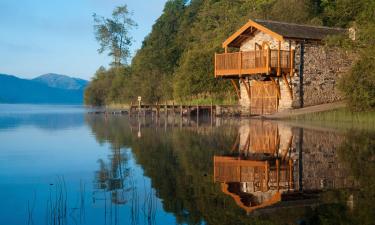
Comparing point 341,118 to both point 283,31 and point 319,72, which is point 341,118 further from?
point 283,31

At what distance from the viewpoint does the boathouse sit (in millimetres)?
32031

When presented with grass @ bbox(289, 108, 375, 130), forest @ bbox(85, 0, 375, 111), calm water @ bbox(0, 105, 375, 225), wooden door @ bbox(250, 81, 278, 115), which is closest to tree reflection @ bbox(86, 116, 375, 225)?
calm water @ bbox(0, 105, 375, 225)

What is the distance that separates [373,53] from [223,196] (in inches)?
811

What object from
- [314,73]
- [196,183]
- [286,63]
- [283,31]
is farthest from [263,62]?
[196,183]

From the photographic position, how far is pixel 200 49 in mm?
51500

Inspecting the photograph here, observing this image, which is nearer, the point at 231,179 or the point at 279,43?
the point at 231,179

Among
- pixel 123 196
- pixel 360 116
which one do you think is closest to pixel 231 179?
pixel 123 196

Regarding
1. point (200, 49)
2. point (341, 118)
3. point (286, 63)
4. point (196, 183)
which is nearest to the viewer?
point (196, 183)

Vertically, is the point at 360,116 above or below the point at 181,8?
below

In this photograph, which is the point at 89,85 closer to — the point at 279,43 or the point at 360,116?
the point at 279,43

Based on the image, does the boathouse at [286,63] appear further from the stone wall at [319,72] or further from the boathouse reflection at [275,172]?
the boathouse reflection at [275,172]

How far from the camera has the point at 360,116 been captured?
27281 millimetres

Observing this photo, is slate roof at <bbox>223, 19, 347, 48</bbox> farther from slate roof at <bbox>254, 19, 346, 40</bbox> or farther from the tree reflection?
the tree reflection

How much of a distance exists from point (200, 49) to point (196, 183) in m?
41.3
